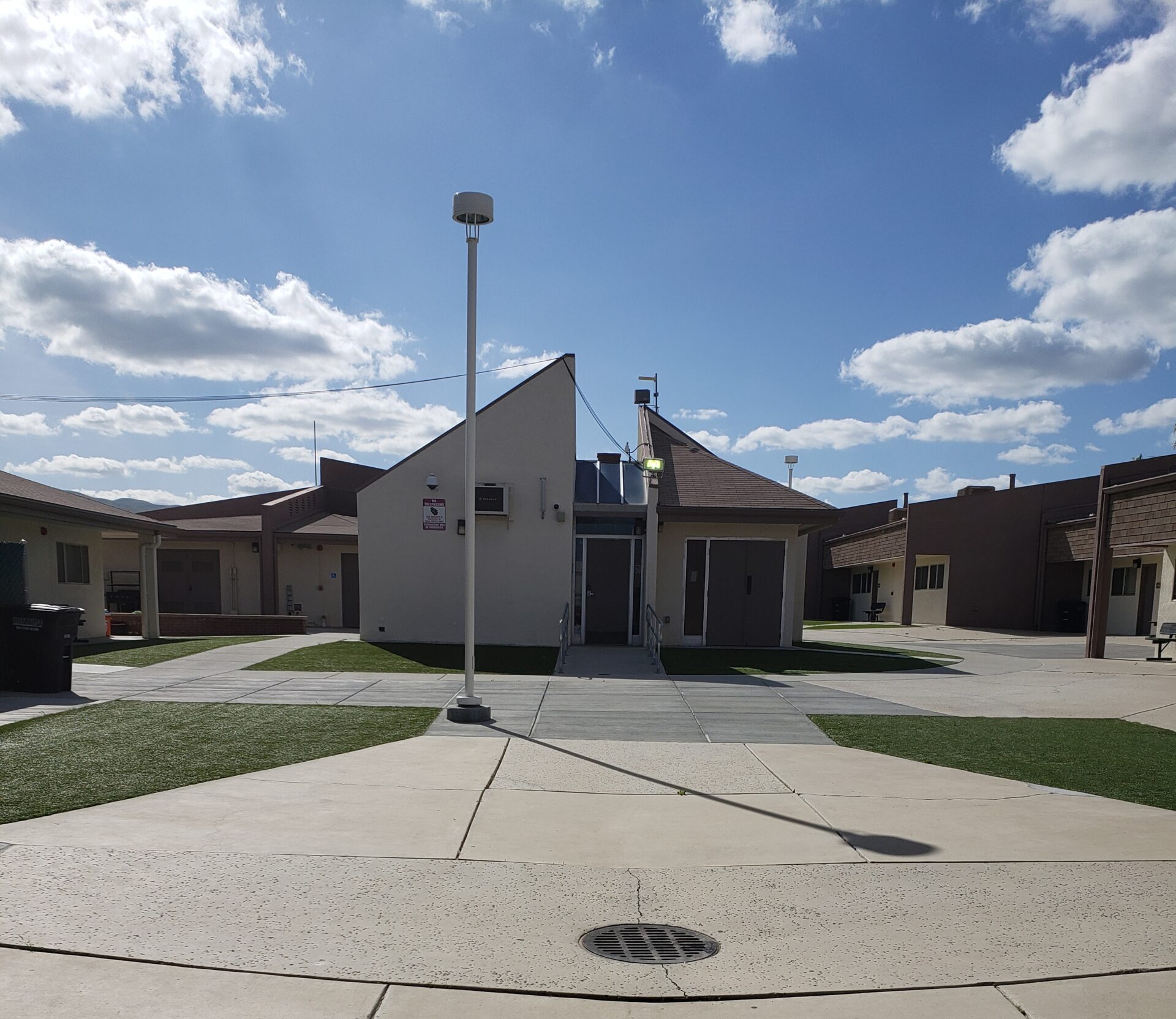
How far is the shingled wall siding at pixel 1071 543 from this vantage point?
2728cm

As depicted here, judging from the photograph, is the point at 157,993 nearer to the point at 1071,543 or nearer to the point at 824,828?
the point at 824,828

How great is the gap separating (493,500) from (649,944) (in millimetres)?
12872

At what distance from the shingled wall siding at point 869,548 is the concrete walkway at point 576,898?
86.2ft

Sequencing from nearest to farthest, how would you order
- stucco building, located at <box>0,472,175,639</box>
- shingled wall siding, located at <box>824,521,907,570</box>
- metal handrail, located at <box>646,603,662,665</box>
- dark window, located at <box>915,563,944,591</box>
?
metal handrail, located at <box>646,603,662,665</box> → stucco building, located at <box>0,472,175,639</box> → dark window, located at <box>915,563,944,591</box> → shingled wall siding, located at <box>824,521,907,570</box>

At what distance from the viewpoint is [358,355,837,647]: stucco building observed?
16.4m

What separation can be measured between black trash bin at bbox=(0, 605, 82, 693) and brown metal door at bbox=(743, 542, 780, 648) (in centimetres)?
1229

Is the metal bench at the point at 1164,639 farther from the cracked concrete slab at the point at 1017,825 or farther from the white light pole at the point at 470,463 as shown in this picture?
the white light pole at the point at 470,463

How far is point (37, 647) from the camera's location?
10.1 metres

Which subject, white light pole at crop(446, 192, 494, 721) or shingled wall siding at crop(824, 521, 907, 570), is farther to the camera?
shingled wall siding at crop(824, 521, 907, 570)

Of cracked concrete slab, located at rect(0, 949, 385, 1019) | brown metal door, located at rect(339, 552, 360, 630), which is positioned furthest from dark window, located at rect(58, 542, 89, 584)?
cracked concrete slab, located at rect(0, 949, 385, 1019)

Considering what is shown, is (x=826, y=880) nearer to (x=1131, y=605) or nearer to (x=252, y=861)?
(x=252, y=861)

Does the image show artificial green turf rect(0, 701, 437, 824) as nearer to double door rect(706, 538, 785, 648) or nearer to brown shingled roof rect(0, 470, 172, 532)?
brown shingled roof rect(0, 470, 172, 532)

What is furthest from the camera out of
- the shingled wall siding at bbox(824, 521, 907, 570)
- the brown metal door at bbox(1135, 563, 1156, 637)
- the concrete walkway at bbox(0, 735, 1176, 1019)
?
the shingled wall siding at bbox(824, 521, 907, 570)

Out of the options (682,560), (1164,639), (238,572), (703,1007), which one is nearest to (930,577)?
(1164,639)
